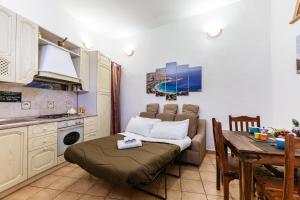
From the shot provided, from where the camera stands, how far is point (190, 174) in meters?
2.31

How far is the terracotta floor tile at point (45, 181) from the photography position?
6.59 feet

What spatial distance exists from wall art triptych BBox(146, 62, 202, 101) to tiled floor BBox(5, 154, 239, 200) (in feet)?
5.52

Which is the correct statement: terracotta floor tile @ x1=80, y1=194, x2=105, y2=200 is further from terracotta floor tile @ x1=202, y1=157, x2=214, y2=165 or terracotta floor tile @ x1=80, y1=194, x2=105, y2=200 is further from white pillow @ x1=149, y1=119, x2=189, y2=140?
terracotta floor tile @ x1=202, y1=157, x2=214, y2=165

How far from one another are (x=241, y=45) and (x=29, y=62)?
11.7ft

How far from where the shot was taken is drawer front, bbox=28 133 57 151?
79.5 inches

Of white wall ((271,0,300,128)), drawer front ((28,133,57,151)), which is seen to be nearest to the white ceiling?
white wall ((271,0,300,128))

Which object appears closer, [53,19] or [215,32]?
[53,19]

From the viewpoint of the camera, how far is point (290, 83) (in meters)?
2.23

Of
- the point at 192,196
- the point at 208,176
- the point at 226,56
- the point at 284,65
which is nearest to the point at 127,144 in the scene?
the point at 192,196

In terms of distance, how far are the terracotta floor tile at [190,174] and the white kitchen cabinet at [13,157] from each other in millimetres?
2112

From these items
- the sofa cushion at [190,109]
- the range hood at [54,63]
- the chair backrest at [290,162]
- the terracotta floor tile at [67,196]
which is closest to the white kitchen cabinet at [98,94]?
the range hood at [54,63]

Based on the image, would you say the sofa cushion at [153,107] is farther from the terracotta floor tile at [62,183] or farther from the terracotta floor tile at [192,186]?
the terracotta floor tile at [62,183]

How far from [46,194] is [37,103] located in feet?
4.98

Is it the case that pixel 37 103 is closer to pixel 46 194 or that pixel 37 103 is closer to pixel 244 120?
pixel 46 194
